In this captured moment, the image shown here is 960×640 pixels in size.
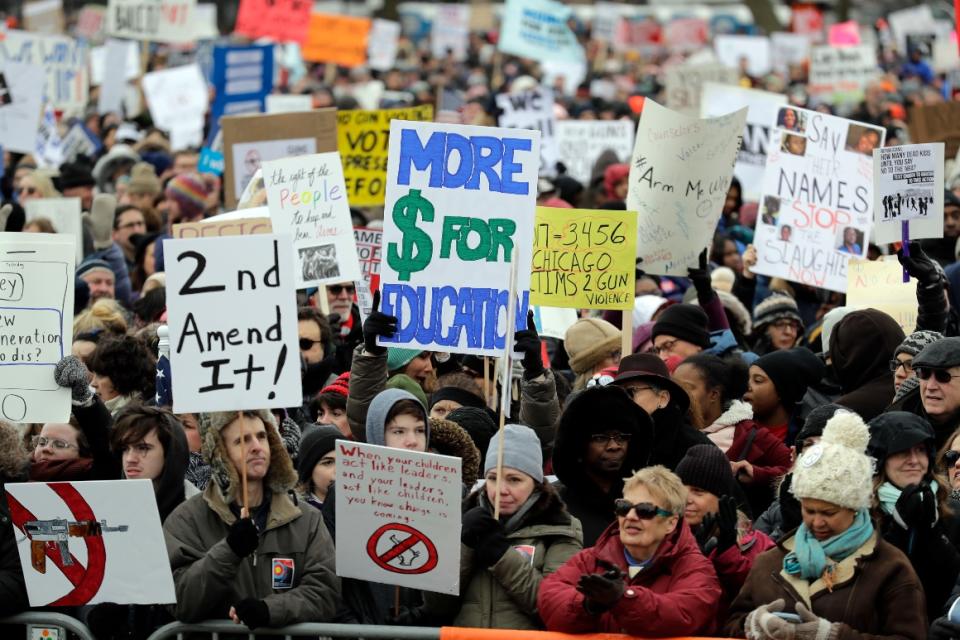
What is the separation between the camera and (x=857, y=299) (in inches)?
361

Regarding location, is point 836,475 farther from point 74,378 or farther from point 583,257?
point 583,257

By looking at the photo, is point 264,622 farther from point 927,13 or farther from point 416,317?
point 927,13

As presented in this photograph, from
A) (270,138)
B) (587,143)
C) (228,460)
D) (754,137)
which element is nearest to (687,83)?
(587,143)

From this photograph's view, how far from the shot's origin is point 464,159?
7.52 m

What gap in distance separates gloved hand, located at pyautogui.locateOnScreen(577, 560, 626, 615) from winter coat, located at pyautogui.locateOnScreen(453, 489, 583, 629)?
1.25ft

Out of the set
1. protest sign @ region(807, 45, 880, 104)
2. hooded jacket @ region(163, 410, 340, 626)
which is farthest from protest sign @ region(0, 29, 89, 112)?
hooded jacket @ region(163, 410, 340, 626)

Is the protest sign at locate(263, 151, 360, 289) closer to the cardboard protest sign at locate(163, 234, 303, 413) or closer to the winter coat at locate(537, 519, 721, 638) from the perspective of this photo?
the cardboard protest sign at locate(163, 234, 303, 413)

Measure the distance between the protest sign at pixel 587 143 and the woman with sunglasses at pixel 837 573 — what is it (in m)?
11.4

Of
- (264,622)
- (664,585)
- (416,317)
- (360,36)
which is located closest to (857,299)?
(416,317)

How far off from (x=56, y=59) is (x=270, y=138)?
585 centimetres

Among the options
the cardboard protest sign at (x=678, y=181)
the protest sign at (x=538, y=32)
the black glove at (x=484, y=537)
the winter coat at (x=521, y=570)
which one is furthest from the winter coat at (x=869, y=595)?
the protest sign at (x=538, y=32)

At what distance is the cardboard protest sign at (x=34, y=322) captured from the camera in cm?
705

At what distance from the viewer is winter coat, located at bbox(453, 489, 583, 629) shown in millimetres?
6082

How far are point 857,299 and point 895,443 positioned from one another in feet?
10.1
